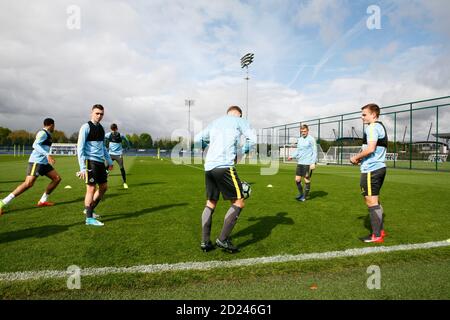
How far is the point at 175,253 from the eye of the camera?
398 centimetres

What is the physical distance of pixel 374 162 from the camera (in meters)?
4.64

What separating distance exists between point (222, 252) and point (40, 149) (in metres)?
5.29

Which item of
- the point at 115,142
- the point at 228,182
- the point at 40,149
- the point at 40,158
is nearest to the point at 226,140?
the point at 228,182

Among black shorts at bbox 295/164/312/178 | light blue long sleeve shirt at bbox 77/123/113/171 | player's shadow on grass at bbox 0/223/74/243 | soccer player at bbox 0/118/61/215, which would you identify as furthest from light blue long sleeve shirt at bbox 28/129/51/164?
black shorts at bbox 295/164/312/178

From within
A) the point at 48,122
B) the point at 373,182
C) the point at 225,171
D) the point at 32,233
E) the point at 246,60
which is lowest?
the point at 32,233

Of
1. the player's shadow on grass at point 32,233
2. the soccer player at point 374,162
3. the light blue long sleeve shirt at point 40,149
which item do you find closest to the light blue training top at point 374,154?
the soccer player at point 374,162

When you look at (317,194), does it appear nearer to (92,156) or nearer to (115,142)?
(92,156)

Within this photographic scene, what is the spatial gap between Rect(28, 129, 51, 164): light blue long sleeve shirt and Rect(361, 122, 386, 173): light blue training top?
6.58 meters

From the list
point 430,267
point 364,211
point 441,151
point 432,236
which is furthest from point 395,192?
point 441,151

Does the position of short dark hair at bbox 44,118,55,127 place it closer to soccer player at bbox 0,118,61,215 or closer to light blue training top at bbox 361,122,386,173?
soccer player at bbox 0,118,61,215

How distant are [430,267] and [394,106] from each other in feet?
78.8

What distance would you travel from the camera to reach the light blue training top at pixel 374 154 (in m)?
4.55

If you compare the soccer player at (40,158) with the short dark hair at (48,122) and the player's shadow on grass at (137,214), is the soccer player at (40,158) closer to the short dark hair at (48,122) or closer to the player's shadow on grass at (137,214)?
the short dark hair at (48,122)

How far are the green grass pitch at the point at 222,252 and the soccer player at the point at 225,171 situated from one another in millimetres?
303
